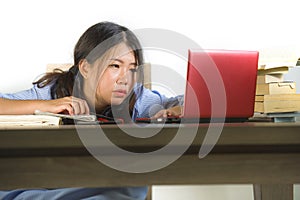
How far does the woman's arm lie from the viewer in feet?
3.44

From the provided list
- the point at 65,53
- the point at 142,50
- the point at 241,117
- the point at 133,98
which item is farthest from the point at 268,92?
the point at 65,53

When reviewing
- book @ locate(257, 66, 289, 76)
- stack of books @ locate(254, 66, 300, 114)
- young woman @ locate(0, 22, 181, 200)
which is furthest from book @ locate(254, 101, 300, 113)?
young woman @ locate(0, 22, 181, 200)

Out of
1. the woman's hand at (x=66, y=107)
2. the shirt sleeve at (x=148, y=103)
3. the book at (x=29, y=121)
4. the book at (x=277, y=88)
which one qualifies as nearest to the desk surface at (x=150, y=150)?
the book at (x=29, y=121)

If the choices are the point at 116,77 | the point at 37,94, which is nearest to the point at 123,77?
the point at 116,77

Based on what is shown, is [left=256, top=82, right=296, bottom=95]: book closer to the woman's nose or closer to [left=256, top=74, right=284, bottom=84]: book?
[left=256, top=74, right=284, bottom=84]: book

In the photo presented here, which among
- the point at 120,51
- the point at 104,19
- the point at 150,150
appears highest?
the point at 104,19

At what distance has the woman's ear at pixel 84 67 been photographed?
5.52 ft

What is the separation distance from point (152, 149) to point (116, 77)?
40.1 inches

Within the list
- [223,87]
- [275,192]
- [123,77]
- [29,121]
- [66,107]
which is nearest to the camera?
[29,121]

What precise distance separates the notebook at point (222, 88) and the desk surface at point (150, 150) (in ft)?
0.97

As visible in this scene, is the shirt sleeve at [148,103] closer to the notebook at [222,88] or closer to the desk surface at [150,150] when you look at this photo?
the notebook at [222,88]

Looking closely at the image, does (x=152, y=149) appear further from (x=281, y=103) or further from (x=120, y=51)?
(x=120, y=51)

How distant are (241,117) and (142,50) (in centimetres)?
93

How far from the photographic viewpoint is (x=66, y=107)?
3.42 ft
